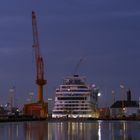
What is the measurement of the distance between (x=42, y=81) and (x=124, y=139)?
134460 millimetres

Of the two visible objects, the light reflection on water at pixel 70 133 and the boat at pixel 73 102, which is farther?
the boat at pixel 73 102

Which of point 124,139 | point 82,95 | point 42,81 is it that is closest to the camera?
point 124,139

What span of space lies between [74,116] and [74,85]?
18877 millimetres

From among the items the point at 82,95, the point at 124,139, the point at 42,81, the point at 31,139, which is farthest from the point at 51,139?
the point at 82,95

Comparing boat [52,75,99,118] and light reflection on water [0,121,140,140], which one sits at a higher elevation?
boat [52,75,99,118]

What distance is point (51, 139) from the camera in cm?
4366

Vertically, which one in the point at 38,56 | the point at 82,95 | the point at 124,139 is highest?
the point at 38,56

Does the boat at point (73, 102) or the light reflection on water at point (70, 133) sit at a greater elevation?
the boat at point (73, 102)

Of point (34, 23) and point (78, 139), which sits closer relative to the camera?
point (78, 139)

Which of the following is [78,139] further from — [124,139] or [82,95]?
[82,95]

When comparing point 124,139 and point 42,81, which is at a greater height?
point 42,81

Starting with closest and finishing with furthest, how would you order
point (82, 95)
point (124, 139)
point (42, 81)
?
point (124, 139), point (42, 81), point (82, 95)

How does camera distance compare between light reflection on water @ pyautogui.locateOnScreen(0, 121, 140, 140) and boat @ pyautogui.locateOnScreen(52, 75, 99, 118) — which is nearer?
light reflection on water @ pyautogui.locateOnScreen(0, 121, 140, 140)

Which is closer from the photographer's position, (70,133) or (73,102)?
(70,133)
